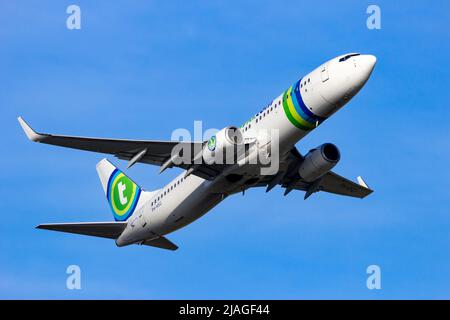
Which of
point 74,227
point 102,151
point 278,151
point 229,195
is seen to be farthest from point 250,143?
point 74,227

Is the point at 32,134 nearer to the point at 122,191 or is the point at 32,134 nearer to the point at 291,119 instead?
the point at 291,119

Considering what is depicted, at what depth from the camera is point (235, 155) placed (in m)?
50.9

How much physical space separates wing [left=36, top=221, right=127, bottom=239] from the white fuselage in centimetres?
504

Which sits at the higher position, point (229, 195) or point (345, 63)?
point (345, 63)

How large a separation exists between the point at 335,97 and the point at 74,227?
19826 millimetres

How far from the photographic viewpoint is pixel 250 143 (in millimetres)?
50688

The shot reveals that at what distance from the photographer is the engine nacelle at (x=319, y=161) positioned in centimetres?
5447

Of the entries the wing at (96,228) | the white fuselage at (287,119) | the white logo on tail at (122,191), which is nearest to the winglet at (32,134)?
the wing at (96,228)

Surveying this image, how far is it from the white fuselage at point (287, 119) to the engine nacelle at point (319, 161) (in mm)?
3651

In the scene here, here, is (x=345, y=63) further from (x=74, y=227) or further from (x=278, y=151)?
(x=74, y=227)

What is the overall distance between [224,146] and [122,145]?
6077mm

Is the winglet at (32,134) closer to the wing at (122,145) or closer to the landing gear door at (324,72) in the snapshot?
the wing at (122,145)

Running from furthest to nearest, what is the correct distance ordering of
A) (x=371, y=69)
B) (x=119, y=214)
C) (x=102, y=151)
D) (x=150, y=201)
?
(x=119, y=214) → (x=150, y=201) → (x=102, y=151) → (x=371, y=69)

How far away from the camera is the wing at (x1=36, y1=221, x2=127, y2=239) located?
58.7 m
